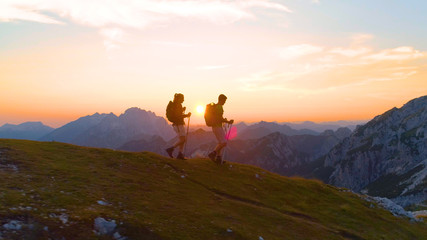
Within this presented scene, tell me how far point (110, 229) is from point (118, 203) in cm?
266

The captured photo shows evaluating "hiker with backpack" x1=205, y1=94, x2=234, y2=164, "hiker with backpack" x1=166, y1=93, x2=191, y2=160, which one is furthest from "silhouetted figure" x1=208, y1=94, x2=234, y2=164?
"hiker with backpack" x1=166, y1=93, x2=191, y2=160

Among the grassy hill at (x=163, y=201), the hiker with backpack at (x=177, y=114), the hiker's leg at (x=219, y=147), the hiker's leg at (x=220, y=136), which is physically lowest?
the grassy hill at (x=163, y=201)

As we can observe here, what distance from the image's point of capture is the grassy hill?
426 inches

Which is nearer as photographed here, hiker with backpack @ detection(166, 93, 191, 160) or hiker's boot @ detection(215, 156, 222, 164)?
hiker with backpack @ detection(166, 93, 191, 160)

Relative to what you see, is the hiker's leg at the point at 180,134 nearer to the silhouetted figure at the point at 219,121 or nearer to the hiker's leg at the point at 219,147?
the silhouetted figure at the point at 219,121

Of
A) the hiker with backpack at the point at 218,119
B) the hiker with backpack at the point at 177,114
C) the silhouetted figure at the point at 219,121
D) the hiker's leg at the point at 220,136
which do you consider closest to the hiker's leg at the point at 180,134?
the hiker with backpack at the point at 177,114

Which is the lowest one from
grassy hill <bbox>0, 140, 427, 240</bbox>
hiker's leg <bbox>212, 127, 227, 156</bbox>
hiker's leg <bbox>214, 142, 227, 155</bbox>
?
grassy hill <bbox>0, 140, 427, 240</bbox>

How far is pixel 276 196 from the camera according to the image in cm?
2306

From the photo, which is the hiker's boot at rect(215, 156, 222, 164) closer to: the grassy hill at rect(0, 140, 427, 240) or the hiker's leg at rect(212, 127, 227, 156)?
the grassy hill at rect(0, 140, 427, 240)

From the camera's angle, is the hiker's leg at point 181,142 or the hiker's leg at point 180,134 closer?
the hiker's leg at point 180,134

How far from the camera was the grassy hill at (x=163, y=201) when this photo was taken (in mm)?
10828

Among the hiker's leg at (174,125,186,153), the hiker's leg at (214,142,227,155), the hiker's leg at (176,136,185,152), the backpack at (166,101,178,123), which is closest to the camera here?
the backpack at (166,101,178,123)

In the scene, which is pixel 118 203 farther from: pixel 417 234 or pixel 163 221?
pixel 417 234

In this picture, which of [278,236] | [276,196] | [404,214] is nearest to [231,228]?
[278,236]
